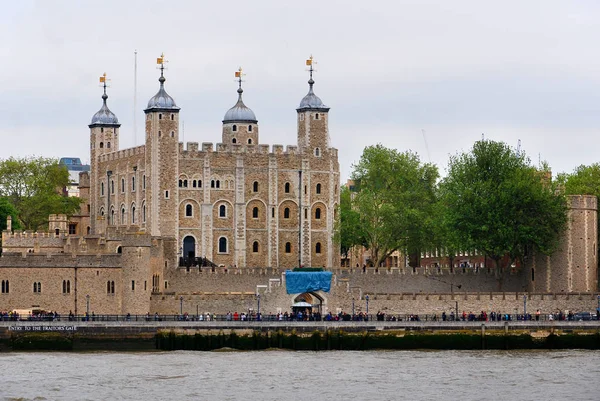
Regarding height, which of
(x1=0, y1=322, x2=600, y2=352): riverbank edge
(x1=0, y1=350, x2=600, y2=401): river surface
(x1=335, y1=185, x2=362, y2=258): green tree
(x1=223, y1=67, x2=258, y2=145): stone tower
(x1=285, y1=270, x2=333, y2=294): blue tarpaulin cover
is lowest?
(x1=0, y1=350, x2=600, y2=401): river surface

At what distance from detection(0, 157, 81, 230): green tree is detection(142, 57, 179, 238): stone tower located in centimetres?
1552

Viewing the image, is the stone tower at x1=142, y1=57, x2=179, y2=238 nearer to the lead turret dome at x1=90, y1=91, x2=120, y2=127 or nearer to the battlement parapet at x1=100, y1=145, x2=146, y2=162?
the battlement parapet at x1=100, y1=145, x2=146, y2=162

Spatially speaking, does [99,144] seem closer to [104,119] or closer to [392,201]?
[104,119]

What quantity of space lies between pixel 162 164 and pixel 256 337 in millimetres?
29895

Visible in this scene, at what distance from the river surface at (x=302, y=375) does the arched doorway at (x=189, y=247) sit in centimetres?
3030

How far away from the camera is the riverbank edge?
107m

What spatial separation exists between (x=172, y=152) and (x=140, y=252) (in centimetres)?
2013

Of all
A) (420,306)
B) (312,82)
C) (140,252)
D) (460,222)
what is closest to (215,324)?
(140,252)

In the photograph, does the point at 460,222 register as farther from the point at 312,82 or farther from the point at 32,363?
the point at 32,363

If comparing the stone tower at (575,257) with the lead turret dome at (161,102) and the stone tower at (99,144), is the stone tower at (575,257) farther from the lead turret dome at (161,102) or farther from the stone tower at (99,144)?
the stone tower at (99,144)

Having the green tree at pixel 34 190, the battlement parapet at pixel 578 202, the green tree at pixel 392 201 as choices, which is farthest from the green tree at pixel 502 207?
the green tree at pixel 34 190

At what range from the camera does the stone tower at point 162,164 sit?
13425cm

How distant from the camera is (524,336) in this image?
107688 mm

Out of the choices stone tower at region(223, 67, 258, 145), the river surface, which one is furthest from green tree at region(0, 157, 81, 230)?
the river surface
